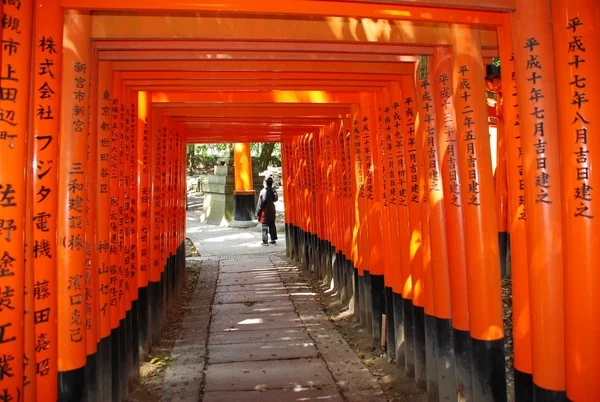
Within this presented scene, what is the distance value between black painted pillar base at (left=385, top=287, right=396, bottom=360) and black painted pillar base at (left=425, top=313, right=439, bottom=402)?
958 millimetres

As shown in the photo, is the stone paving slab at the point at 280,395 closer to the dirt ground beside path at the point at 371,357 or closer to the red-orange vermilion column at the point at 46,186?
the dirt ground beside path at the point at 371,357

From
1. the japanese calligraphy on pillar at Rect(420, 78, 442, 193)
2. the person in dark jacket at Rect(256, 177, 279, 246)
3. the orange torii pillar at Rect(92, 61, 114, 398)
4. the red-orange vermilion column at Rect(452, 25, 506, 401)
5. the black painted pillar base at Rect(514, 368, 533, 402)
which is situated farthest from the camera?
the person in dark jacket at Rect(256, 177, 279, 246)

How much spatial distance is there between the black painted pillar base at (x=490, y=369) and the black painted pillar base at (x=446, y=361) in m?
0.49

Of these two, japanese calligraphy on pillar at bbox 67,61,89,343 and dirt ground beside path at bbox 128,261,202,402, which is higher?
japanese calligraphy on pillar at bbox 67,61,89,343

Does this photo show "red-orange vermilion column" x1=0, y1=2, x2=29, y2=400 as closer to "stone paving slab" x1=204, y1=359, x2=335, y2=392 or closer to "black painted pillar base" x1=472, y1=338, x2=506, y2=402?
"stone paving slab" x1=204, y1=359, x2=335, y2=392

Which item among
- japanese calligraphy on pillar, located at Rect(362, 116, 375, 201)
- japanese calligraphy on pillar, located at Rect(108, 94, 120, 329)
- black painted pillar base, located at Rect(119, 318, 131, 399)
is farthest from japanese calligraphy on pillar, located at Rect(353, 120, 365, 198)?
black painted pillar base, located at Rect(119, 318, 131, 399)

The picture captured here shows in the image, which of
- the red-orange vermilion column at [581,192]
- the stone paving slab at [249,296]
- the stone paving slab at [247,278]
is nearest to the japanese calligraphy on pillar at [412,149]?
the red-orange vermilion column at [581,192]

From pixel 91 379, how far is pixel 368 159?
3577 millimetres

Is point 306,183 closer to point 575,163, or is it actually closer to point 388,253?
point 388,253

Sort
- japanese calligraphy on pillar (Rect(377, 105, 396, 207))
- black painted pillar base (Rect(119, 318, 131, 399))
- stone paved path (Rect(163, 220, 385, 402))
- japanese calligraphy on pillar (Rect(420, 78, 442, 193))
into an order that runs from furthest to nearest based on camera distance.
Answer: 1. japanese calligraphy on pillar (Rect(377, 105, 396, 207))
2. stone paved path (Rect(163, 220, 385, 402))
3. black painted pillar base (Rect(119, 318, 131, 399))
4. japanese calligraphy on pillar (Rect(420, 78, 442, 193))

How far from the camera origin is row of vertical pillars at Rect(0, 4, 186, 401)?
7.22 feet

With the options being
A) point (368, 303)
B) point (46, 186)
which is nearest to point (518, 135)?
point (46, 186)

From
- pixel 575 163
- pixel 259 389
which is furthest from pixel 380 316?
pixel 575 163

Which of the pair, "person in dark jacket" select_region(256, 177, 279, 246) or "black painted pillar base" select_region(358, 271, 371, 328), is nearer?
"black painted pillar base" select_region(358, 271, 371, 328)
